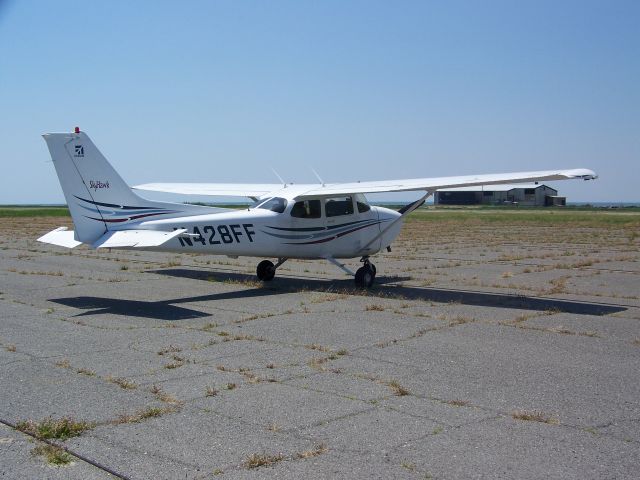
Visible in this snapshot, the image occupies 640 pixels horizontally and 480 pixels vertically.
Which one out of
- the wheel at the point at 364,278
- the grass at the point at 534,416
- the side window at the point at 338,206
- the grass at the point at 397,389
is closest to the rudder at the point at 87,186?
the side window at the point at 338,206

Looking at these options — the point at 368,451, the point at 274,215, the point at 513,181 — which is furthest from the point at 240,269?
the point at 368,451

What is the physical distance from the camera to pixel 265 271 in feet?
55.2

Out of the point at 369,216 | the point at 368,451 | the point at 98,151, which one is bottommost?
the point at 368,451

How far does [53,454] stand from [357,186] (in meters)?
12.6

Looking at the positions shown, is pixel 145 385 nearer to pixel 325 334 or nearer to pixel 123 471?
pixel 123 471

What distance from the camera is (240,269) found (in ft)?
65.1

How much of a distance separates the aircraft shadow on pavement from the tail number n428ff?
3.59ft

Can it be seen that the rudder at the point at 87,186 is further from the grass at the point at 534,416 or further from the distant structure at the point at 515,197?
the distant structure at the point at 515,197

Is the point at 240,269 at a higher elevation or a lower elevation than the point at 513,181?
lower

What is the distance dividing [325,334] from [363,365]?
1953 mm

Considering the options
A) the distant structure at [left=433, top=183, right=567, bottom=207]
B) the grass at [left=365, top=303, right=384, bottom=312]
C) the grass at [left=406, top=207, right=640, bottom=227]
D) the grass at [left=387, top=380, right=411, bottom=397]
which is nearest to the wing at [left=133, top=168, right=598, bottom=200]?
the grass at [left=365, top=303, right=384, bottom=312]

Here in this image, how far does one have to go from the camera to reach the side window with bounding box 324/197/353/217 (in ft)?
54.7

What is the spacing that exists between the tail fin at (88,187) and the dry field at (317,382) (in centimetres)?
145

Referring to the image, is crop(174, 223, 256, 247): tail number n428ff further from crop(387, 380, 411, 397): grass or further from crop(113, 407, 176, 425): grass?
crop(113, 407, 176, 425): grass
